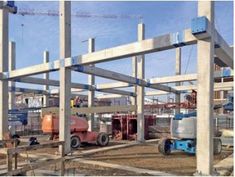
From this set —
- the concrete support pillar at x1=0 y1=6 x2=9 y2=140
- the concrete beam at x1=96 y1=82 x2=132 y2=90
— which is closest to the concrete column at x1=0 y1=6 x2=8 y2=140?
the concrete support pillar at x1=0 y1=6 x2=9 y2=140

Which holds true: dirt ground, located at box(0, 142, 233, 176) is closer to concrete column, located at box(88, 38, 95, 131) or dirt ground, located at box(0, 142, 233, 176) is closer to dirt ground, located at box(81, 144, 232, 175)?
dirt ground, located at box(81, 144, 232, 175)

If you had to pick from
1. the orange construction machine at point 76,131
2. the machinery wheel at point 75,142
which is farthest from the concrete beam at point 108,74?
the machinery wheel at point 75,142

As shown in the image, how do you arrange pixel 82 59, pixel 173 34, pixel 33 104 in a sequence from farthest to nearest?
1. pixel 33 104
2. pixel 82 59
3. pixel 173 34

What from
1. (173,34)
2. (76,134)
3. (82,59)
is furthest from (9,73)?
(173,34)

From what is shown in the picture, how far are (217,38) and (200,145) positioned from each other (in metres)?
3.45

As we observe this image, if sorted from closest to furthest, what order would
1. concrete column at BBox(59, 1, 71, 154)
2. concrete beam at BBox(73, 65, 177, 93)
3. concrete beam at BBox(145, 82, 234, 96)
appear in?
concrete column at BBox(59, 1, 71, 154) < concrete beam at BBox(73, 65, 177, 93) < concrete beam at BBox(145, 82, 234, 96)

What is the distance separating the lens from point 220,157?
1443cm

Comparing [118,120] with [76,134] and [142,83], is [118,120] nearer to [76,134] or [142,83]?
[142,83]

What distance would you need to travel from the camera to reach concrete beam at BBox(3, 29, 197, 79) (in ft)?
33.2

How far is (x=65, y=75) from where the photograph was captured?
14.8m

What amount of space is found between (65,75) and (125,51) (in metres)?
4.28

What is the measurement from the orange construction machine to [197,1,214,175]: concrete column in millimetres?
9525

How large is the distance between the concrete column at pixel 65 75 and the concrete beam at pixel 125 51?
43cm

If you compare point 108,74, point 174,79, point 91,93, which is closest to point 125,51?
point 108,74
